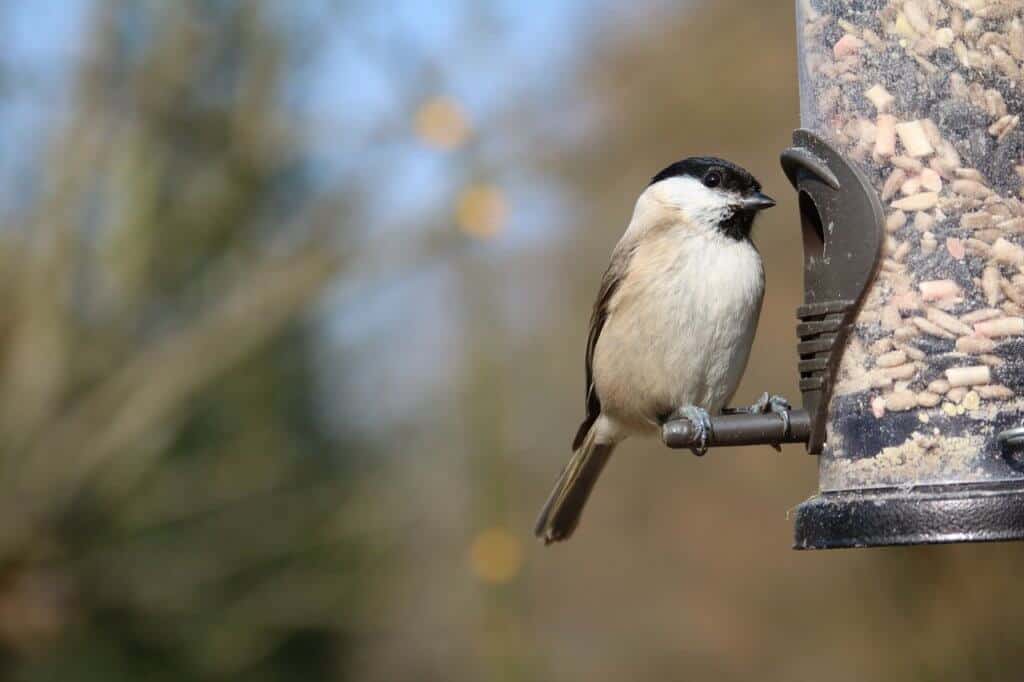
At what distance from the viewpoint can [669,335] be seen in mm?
4371

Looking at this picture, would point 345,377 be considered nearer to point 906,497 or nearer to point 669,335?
point 669,335

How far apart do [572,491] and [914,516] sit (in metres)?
1.90

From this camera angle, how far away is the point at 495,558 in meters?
6.67

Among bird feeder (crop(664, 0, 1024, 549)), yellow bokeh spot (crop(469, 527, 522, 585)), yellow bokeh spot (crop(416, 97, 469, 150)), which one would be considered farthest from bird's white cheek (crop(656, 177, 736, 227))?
yellow bokeh spot (crop(469, 527, 522, 585))

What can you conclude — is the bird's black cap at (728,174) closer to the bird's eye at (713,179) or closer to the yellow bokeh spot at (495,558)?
the bird's eye at (713,179)

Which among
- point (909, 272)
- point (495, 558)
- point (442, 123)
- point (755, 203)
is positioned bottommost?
point (495, 558)

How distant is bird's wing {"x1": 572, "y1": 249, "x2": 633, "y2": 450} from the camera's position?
4656mm

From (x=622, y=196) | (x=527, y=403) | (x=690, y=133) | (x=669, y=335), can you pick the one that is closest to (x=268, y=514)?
(x=527, y=403)

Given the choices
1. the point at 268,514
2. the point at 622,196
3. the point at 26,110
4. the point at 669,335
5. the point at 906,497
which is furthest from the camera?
the point at 622,196

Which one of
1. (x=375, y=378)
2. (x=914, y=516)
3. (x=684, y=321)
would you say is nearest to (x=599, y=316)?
(x=684, y=321)

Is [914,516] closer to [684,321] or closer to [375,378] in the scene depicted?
[684,321]

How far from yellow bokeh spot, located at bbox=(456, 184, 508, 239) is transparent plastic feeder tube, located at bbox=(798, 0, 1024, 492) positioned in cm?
298

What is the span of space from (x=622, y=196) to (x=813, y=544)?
17.3ft

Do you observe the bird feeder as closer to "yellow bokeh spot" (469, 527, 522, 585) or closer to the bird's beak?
the bird's beak
